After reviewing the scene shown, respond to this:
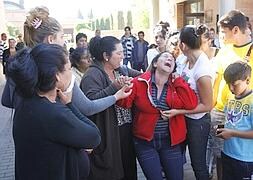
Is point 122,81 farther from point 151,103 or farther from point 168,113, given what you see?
point 168,113

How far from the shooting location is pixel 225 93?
2.99 meters

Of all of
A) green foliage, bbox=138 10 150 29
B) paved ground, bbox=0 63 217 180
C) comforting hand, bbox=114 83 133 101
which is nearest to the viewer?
comforting hand, bbox=114 83 133 101

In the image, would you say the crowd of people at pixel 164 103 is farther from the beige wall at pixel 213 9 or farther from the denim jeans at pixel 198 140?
the beige wall at pixel 213 9

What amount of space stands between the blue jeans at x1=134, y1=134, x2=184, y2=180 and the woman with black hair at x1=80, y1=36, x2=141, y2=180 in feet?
0.69

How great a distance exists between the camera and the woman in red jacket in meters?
2.87

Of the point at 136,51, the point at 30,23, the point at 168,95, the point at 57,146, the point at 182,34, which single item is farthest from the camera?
the point at 136,51

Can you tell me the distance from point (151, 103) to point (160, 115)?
0.40ft

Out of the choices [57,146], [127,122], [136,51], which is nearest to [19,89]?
[57,146]

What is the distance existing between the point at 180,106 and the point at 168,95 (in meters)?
0.13

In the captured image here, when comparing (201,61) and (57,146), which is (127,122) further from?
(57,146)

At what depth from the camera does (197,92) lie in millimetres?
3031

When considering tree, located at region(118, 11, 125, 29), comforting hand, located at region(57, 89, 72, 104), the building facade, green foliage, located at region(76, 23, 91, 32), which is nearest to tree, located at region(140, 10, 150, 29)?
tree, located at region(118, 11, 125, 29)

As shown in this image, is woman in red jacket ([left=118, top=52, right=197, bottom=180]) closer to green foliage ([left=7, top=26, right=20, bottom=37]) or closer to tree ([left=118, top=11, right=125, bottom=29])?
green foliage ([left=7, top=26, right=20, bottom=37])

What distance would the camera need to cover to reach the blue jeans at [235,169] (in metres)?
2.61
